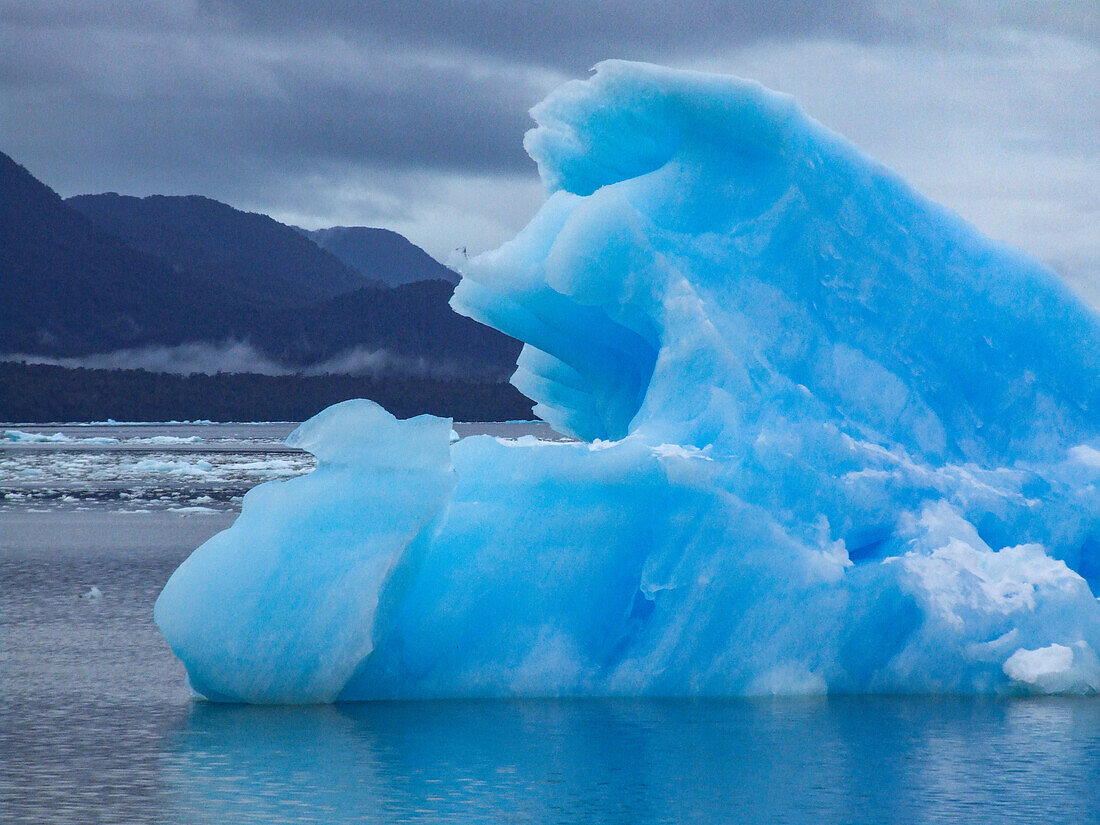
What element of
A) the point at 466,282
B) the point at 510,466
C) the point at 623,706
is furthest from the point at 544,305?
the point at 623,706

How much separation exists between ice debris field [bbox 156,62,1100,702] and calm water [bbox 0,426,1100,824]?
1.11 ft

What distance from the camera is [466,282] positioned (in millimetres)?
10531

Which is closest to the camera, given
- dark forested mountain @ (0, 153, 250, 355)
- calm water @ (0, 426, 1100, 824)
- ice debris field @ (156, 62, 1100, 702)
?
calm water @ (0, 426, 1100, 824)

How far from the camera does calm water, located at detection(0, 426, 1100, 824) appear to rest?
245 inches

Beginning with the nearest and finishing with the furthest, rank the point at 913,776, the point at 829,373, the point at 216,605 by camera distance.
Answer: the point at 913,776 < the point at 216,605 < the point at 829,373

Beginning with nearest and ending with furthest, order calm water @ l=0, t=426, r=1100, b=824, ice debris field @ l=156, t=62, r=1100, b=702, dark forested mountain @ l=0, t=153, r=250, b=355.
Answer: calm water @ l=0, t=426, r=1100, b=824 → ice debris field @ l=156, t=62, r=1100, b=702 → dark forested mountain @ l=0, t=153, r=250, b=355

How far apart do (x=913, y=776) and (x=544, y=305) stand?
14.1 ft

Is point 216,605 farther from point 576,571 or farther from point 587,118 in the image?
point 587,118

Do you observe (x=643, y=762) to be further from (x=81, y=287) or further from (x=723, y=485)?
(x=81, y=287)

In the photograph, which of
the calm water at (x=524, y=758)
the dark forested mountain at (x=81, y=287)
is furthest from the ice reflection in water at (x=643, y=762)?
the dark forested mountain at (x=81, y=287)

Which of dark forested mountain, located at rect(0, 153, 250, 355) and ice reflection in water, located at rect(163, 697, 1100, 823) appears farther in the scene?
dark forested mountain, located at rect(0, 153, 250, 355)

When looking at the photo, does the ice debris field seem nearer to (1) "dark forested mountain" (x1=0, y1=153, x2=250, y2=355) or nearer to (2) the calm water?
(2) the calm water

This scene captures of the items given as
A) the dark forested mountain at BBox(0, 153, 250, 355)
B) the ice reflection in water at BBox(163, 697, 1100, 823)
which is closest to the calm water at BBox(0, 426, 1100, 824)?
the ice reflection in water at BBox(163, 697, 1100, 823)

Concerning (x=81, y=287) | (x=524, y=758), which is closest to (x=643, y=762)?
(x=524, y=758)
